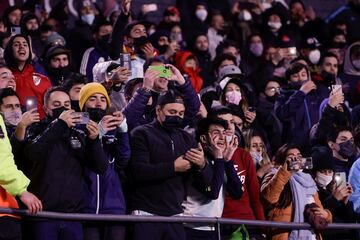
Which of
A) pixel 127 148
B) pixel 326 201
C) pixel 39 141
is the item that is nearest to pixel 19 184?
pixel 39 141

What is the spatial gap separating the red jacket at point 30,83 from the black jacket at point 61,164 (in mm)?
2105

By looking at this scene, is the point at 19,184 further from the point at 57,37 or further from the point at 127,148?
the point at 57,37

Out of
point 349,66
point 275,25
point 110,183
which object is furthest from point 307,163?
point 275,25

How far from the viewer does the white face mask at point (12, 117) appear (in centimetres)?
1045

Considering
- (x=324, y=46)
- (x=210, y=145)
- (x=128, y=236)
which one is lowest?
(x=128, y=236)

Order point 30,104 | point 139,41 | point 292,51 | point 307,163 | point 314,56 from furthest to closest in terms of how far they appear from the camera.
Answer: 1. point 314,56
2. point 292,51
3. point 139,41
4. point 307,163
5. point 30,104

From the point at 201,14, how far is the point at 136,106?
722 cm

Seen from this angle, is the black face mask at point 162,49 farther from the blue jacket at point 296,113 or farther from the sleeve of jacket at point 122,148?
the sleeve of jacket at point 122,148

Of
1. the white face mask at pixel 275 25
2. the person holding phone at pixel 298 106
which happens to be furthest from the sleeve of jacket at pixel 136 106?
the white face mask at pixel 275 25

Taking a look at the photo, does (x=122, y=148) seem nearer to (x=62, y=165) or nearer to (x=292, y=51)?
(x=62, y=165)

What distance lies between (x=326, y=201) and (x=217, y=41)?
6273mm

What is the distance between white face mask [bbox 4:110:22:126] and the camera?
34.3ft

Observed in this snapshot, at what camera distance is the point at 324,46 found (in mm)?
18234

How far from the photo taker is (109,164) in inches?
407
